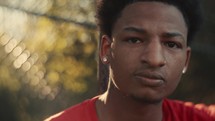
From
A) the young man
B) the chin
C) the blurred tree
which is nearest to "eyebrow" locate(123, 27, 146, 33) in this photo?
the young man

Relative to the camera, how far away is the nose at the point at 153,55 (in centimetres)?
204

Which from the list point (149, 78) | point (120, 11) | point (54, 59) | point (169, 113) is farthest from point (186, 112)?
point (54, 59)

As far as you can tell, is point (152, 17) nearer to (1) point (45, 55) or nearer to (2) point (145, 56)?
(2) point (145, 56)

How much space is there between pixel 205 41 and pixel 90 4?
846mm

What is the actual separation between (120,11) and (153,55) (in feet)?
0.88

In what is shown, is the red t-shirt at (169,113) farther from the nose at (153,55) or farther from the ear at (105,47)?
the nose at (153,55)

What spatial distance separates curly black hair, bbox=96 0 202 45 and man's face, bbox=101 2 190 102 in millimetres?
24

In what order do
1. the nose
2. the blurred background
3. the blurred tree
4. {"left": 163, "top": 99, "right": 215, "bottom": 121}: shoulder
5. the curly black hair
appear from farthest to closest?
1. the blurred tree
2. the blurred background
3. {"left": 163, "top": 99, "right": 215, "bottom": 121}: shoulder
4. the curly black hair
5. the nose

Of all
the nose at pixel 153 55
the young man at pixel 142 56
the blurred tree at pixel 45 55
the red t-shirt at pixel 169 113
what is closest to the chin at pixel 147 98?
the young man at pixel 142 56

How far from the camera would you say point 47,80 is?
416 cm

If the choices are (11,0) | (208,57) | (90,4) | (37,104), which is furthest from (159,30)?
(37,104)

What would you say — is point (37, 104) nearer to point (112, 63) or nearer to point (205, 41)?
point (205, 41)

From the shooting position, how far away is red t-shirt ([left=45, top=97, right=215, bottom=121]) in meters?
2.27

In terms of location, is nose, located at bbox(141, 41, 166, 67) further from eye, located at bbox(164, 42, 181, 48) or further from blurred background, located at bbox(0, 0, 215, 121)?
blurred background, located at bbox(0, 0, 215, 121)
